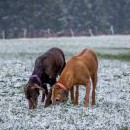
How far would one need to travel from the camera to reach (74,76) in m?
15.0

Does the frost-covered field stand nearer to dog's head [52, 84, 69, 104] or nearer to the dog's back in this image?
dog's head [52, 84, 69, 104]

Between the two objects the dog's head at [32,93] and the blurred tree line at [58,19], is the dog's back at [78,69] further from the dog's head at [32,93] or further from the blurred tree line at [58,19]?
the blurred tree line at [58,19]

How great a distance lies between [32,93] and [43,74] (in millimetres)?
1162

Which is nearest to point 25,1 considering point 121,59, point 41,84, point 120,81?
point 121,59

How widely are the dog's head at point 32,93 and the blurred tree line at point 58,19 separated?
74256 millimetres

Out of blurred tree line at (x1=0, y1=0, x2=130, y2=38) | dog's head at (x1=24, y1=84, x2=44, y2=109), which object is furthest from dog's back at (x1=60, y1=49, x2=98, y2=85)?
blurred tree line at (x1=0, y1=0, x2=130, y2=38)

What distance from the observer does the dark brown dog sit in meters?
15.3

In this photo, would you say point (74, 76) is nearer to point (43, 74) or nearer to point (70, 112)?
point (70, 112)

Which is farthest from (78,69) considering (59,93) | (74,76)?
(59,93)

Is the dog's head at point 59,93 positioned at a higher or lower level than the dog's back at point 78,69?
lower

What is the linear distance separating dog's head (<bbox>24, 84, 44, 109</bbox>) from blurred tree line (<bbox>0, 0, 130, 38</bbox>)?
7426cm

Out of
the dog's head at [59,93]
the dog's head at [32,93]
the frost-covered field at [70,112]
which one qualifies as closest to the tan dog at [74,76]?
the dog's head at [59,93]

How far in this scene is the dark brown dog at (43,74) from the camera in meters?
15.3

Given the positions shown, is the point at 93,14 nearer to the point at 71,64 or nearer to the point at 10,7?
the point at 10,7
